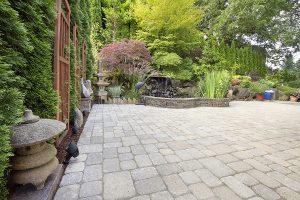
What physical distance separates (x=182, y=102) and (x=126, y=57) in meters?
3.15

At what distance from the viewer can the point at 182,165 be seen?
85.0 inches

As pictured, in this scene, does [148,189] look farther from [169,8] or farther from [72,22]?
[169,8]

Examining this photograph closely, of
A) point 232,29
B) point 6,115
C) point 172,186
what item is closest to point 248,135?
point 172,186

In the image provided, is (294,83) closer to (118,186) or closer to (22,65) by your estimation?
(118,186)

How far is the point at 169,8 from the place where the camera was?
30.4ft

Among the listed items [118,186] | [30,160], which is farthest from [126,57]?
[30,160]

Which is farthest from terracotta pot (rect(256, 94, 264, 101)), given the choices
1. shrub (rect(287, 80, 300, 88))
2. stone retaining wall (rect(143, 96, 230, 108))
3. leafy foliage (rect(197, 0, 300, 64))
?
shrub (rect(287, 80, 300, 88))

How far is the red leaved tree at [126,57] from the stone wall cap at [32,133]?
254 inches

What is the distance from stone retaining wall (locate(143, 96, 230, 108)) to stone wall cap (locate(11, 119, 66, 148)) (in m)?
5.26

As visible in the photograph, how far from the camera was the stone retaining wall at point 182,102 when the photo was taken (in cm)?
656

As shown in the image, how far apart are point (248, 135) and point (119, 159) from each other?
2.47 meters

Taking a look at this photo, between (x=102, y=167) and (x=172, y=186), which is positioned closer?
(x=172, y=186)

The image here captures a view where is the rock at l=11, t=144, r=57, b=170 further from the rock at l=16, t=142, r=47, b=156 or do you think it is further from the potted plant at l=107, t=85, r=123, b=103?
the potted plant at l=107, t=85, r=123, b=103

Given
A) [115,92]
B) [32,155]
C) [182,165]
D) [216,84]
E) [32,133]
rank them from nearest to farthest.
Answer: [32,133] < [32,155] < [182,165] < [216,84] < [115,92]
